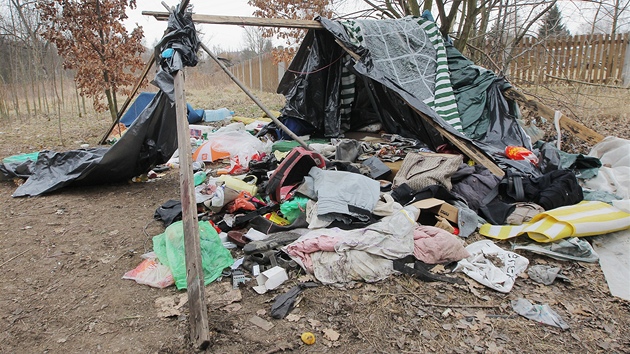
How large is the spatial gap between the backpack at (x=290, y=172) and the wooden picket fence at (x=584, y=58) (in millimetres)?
8763

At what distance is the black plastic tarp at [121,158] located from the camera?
4.58 metres

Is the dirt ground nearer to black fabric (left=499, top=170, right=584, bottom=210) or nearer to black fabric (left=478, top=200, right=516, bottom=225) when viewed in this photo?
black fabric (left=478, top=200, right=516, bottom=225)

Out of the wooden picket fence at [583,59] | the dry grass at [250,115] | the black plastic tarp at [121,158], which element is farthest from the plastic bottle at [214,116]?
the wooden picket fence at [583,59]

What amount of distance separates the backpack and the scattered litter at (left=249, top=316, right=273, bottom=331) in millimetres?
1610

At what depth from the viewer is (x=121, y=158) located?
471cm

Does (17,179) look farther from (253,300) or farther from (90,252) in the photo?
(253,300)

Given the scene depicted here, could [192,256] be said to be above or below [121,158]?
below

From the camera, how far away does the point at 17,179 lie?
502 centimetres

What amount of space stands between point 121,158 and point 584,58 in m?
12.1

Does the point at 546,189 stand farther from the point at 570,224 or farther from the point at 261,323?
the point at 261,323

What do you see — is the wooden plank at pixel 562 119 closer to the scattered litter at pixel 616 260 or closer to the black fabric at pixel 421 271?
the scattered litter at pixel 616 260

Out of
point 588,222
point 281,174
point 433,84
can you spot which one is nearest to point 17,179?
point 281,174

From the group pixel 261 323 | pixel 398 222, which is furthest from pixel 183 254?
pixel 398 222

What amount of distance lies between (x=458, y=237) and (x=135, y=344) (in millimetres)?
2566
